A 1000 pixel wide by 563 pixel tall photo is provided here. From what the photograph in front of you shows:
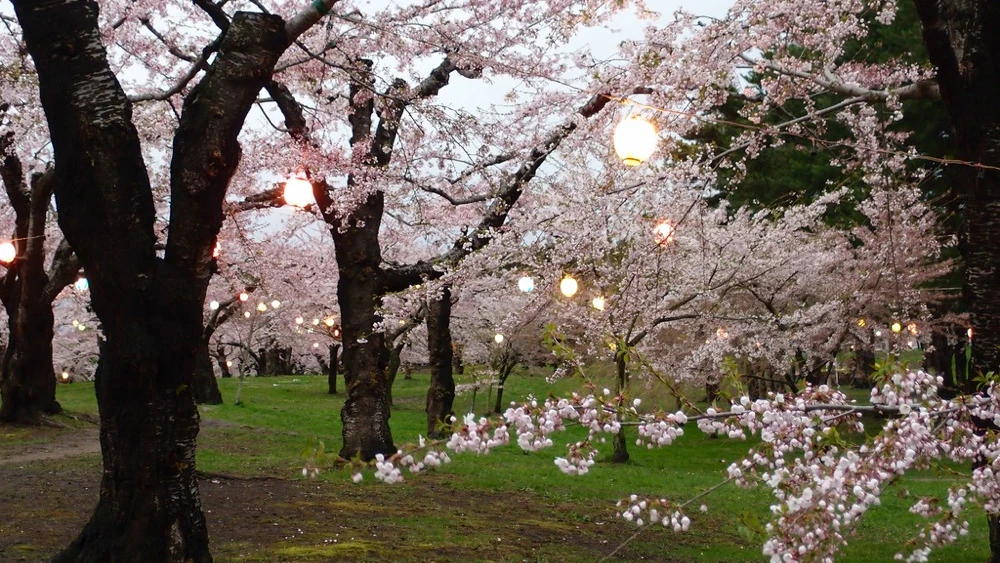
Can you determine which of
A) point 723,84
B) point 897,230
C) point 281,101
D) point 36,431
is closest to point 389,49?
point 281,101

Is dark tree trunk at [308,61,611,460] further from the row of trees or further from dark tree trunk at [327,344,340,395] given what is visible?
dark tree trunk at [327,344,340,395]

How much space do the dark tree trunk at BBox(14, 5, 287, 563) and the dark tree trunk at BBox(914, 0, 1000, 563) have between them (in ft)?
18.1

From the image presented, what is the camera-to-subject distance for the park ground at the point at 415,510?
7.07 meters

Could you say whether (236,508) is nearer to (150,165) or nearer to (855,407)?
(855,407)

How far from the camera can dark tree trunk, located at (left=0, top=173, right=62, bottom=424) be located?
16203 mm

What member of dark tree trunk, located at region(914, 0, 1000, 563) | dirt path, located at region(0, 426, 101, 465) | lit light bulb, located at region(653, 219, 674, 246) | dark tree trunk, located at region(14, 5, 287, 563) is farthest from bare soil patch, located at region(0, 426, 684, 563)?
dark tree trunk, located at region(914, 0, 1000, 563)

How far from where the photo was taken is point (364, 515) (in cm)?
884

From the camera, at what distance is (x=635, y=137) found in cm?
623

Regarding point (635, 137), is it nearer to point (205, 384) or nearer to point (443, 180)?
point (443, 180)

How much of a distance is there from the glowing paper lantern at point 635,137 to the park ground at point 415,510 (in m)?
2.10

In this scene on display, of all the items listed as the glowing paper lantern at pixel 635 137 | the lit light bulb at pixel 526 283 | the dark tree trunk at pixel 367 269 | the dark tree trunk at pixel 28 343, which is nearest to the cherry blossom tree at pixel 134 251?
the glowing paper lantern at pixel 635 137

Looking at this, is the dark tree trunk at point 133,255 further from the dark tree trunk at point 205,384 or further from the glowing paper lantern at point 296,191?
the dark tree trunk at point 205,384

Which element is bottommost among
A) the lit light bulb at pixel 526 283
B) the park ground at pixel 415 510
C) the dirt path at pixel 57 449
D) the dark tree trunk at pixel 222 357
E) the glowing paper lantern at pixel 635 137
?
the park ground at pixel 415 510

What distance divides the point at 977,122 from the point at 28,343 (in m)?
17.4
